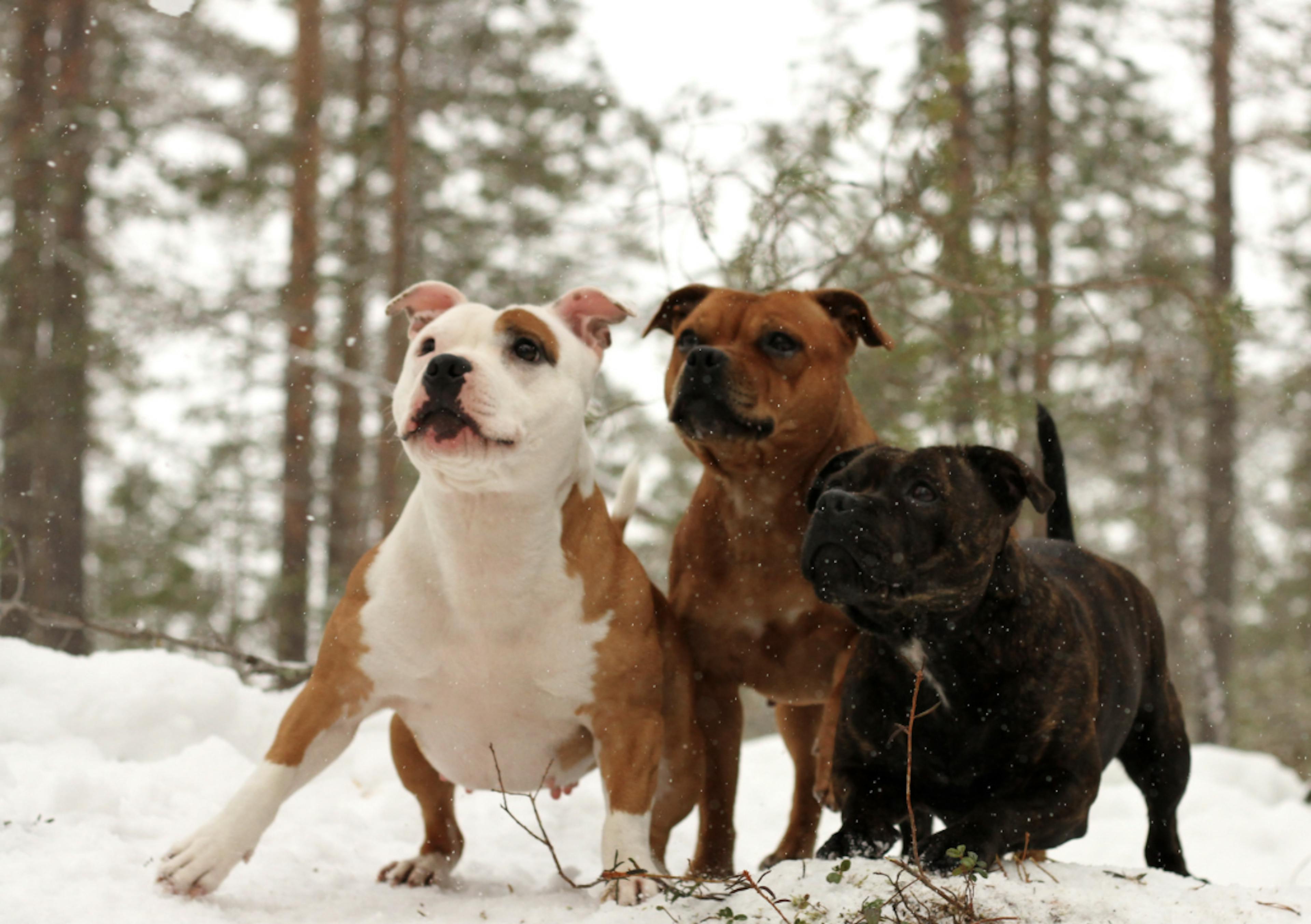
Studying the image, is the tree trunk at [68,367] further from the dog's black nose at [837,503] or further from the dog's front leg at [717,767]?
the dog's black nose at [837,503]

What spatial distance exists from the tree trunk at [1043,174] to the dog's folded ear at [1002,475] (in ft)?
27.2

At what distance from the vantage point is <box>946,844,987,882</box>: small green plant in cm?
283

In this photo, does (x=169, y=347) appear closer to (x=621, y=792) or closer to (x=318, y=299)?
(x=318, y=299)

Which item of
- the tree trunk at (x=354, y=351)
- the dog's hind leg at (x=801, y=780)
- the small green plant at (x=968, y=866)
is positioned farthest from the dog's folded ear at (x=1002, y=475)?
the tree trunk at (x=354, y=351)

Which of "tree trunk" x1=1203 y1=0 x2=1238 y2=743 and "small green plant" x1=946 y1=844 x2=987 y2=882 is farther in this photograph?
"tree trunk" x1=1203 y1=0 x2=1238 y2=743

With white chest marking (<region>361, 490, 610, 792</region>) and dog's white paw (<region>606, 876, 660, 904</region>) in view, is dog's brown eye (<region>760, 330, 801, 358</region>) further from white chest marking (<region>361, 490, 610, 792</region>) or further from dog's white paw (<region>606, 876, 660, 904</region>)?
dog's white paw (<region>606, 876, 660, 904</region>)

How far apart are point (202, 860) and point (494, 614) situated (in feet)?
3.53

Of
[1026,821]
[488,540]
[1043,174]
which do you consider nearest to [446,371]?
[488,540]

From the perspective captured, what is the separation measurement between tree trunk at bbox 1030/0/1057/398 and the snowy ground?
5.55 meters

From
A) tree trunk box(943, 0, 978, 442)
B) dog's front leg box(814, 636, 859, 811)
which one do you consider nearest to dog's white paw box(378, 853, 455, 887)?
dog's front leg box(814, 636, 859, 811)

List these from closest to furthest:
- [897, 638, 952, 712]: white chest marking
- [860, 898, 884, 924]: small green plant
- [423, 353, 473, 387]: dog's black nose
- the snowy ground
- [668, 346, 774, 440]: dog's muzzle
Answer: [860, 898, 884, 924]: small green plant, the snowy ground, [423, 353, 473, 387]: dog's black nose, [897, 638, 952, 712]: white chest marking, [668, 346, 774, 440]: dog's muzzle

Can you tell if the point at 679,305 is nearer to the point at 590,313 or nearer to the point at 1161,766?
the point at 590,313

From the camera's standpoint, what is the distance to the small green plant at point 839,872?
2.94 meters

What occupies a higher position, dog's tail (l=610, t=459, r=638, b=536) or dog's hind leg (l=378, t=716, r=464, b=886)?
dog's tail (l=610, t=459, r=638, b=536)
